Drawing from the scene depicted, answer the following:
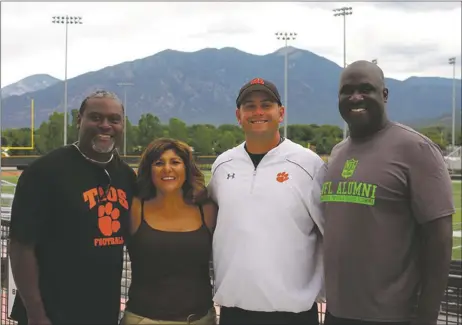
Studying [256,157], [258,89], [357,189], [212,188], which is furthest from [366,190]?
[212,188]

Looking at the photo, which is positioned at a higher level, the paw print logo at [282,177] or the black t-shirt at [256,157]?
the black t-shirt at [256,157]

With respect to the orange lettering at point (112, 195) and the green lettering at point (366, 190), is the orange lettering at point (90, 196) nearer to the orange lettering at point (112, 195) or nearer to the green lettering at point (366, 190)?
the orange lettering at point (112, 195)

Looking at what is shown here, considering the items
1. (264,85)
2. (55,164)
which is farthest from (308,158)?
(55,164)

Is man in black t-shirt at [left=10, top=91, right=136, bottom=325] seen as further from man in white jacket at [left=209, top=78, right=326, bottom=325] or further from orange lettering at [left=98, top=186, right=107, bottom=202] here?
man in white jacket at [left=209, top=78, right=326, bottom=325]

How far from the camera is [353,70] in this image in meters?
2.81

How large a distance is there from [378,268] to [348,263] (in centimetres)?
14

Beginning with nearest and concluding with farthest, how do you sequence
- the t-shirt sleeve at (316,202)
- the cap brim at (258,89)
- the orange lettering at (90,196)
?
the orange lettering at (90,196)
the t-shirt sleeve at (316,202)
the cap brim at (258,89)

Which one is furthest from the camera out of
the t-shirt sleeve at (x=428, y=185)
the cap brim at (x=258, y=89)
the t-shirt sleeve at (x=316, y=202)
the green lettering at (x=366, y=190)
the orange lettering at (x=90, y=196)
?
the cap brim at (x=258, y=89)

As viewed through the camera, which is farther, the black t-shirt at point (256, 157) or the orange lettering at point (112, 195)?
the black t-shirt at point (256, 157)

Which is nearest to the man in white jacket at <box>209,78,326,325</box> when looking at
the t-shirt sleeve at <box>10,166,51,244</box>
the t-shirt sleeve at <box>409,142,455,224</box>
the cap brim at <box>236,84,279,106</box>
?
the cap brim at <box>236,84,279,106</box>

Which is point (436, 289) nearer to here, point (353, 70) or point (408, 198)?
point (408, 198)

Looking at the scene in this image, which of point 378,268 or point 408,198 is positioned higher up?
point 408,198

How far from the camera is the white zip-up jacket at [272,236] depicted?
118 inches

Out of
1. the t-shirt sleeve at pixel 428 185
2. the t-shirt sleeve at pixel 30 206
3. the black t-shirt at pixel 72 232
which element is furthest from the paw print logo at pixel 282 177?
the t-shirt sleeve at pixel 30 206
